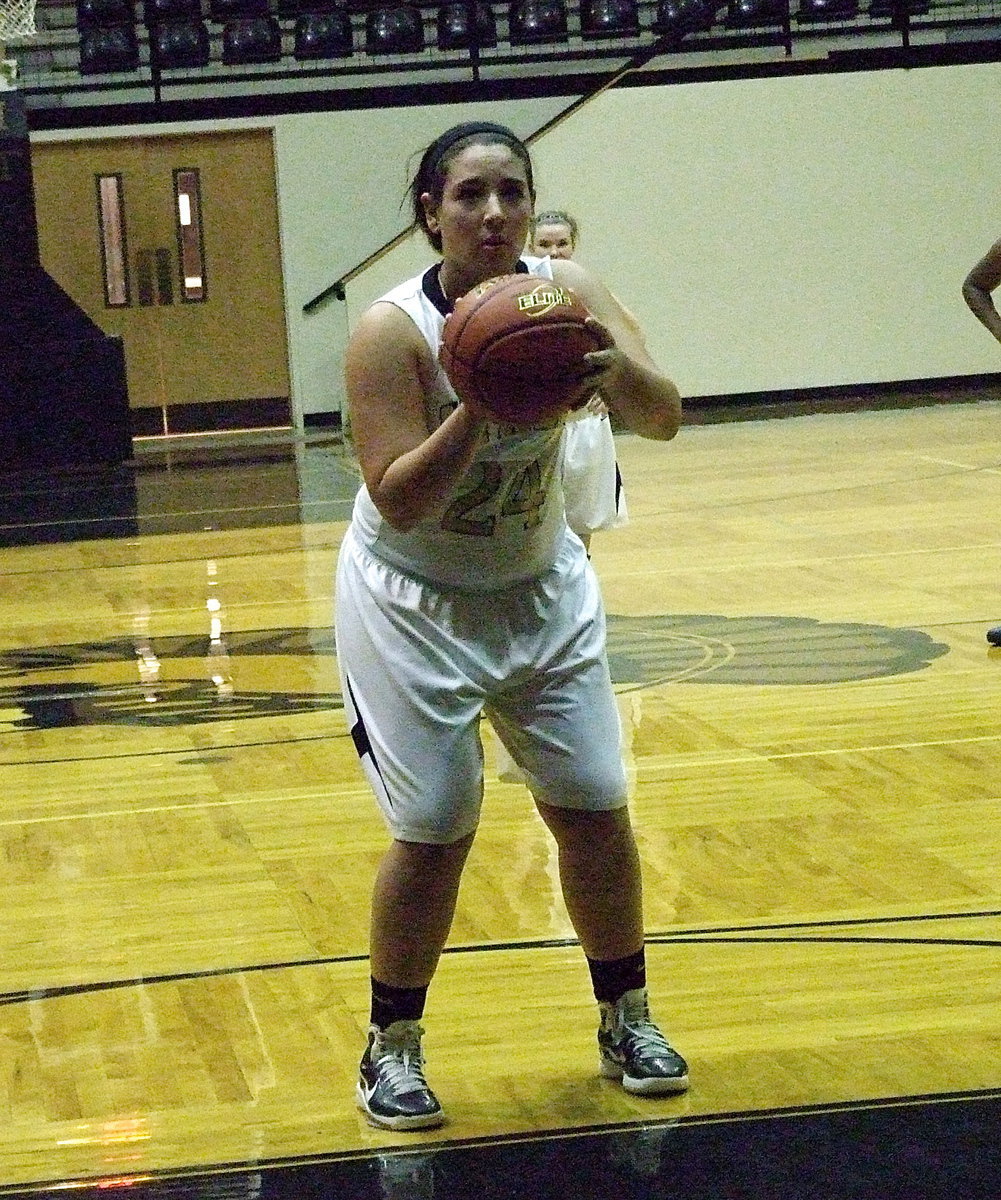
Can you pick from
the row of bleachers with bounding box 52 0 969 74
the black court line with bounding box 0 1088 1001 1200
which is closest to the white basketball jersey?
the black court line with bounding box 0 1088 1001 1200

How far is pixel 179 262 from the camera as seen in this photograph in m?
17.6

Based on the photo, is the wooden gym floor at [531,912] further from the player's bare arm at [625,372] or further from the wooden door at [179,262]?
the wooden door at [179,262]

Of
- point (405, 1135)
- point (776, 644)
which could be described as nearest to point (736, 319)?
point (776, 644)

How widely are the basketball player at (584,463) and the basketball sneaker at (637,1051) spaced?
2.49m

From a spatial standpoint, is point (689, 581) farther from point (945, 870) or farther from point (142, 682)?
point (945, 870)

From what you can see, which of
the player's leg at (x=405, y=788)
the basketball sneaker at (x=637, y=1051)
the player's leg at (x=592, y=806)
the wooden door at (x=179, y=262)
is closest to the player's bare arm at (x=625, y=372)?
the player's leg at (x=592, y=806)

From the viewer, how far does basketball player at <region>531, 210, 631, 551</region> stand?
5.41m

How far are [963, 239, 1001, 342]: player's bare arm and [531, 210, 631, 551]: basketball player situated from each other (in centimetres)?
152

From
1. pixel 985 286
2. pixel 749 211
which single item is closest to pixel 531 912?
pixel 985 286

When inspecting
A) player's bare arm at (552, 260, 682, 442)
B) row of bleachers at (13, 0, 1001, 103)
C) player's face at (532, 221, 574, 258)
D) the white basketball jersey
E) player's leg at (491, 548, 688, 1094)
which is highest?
row of bleachers at (13, 0, 1001, 103)

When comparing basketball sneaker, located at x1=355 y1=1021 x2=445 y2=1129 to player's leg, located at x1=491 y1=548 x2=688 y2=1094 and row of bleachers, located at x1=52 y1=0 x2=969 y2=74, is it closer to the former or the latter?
player's leg, located at x1=491 y1=548 x2=688 y2=1094

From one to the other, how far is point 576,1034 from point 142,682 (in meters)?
3.73

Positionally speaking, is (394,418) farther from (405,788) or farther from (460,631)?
(405,788)

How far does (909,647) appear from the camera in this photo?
6.55 m
